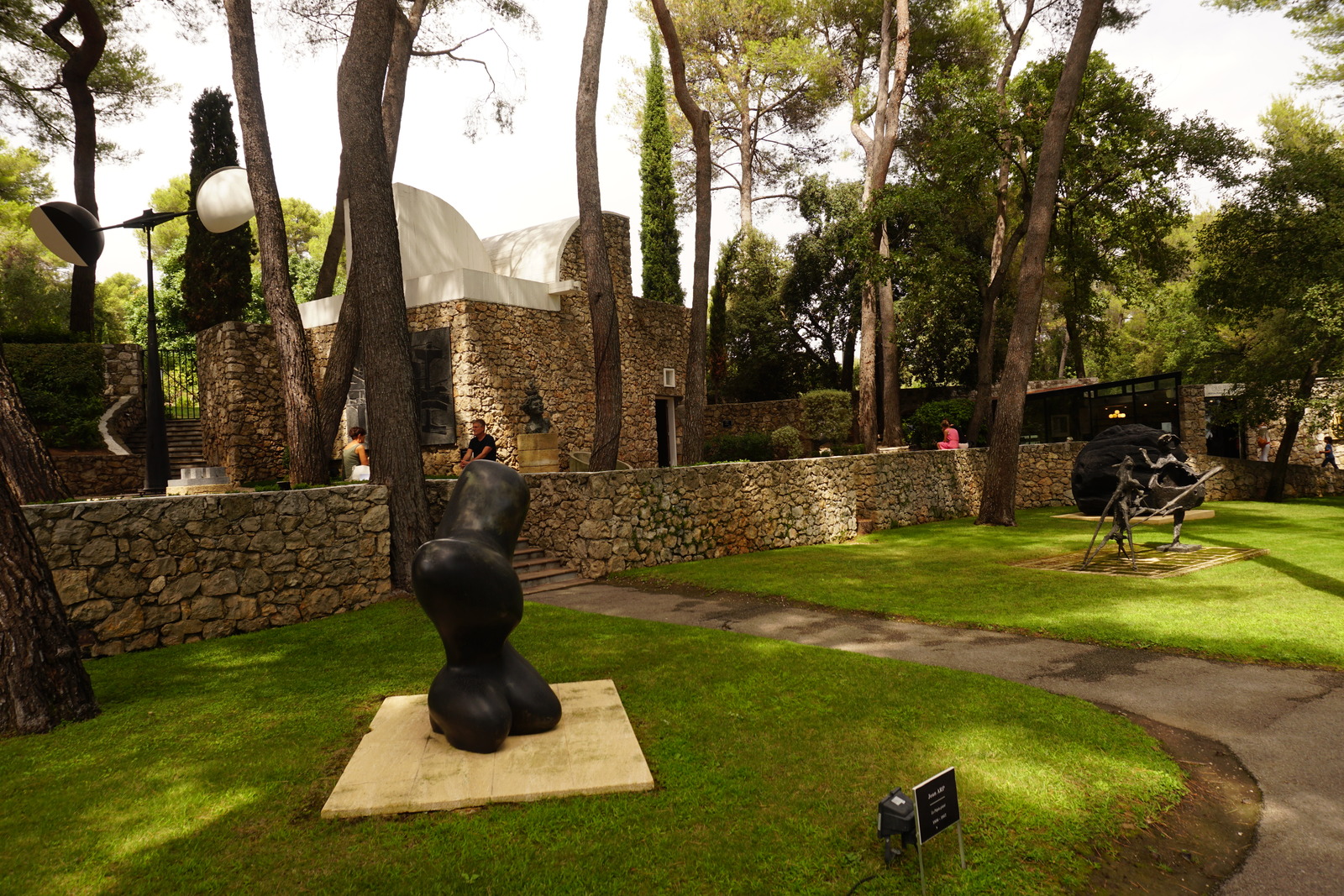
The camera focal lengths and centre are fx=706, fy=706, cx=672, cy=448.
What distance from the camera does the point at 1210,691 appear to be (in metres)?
4.65

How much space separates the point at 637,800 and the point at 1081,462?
1231 cm

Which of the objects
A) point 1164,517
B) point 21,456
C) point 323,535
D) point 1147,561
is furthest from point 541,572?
point 1164,517

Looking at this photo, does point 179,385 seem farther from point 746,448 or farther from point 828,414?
point 828,414

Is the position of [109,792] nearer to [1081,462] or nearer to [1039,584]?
[1039,584]

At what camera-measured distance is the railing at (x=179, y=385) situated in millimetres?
16719

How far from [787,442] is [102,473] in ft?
50.4

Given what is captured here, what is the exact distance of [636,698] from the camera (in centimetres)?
461

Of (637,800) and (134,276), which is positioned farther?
(134,276)

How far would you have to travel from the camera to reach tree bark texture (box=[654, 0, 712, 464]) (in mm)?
13430

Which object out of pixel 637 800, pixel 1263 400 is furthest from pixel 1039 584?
pixel 1263 400

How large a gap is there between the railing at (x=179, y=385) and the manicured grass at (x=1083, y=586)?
1342cm

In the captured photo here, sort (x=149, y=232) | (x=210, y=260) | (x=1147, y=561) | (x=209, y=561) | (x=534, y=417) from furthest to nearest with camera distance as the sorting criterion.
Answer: (x=210, y=260), (x=534, y=417), (x=1147, y=561), (x=149, y=232), (x=209, y=561)

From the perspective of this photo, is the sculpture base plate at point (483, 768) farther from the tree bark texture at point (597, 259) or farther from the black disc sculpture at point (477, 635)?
the tree bark texture at point (597, 259)

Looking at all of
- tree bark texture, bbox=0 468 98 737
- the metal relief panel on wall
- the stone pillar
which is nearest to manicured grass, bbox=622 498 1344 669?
the stone pillar
